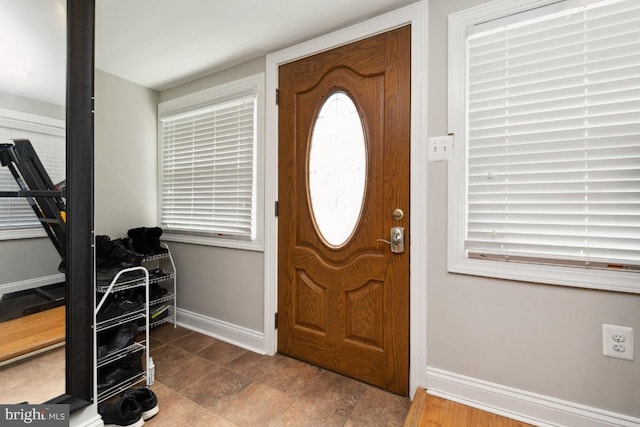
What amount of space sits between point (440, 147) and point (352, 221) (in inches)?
27.2

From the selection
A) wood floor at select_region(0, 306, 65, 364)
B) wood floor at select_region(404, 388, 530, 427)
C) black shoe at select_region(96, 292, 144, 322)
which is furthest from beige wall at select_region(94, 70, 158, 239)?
wood floor at select_region(404, 388, 530, 427)

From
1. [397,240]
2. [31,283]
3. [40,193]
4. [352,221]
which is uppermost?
[40,193]

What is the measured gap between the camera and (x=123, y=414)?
144cm

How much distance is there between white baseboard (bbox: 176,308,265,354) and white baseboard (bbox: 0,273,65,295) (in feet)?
4.40

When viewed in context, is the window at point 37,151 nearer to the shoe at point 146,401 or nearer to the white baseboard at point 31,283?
the white baseboard at point 31,283

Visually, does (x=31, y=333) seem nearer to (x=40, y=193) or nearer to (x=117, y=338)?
(x=117, y=338)

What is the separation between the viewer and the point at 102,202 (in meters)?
2.47

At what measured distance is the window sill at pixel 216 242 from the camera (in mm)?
2264

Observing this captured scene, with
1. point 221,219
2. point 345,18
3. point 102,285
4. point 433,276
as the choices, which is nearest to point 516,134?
point 433,276

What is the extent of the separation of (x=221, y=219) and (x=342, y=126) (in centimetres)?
131

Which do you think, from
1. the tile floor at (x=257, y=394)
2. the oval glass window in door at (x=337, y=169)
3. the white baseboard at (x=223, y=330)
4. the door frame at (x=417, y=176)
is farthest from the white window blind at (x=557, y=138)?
the white baseboard at (x=223, y=330)

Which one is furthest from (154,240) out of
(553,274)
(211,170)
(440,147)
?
(553,274)

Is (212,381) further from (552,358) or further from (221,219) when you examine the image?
(552,358)

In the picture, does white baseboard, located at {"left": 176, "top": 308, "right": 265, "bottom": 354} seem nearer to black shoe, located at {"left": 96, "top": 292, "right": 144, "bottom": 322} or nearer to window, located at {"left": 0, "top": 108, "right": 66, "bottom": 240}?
black shoe, located at {"left": 96, "top": 292, "right": 144, "bottom": 322}
